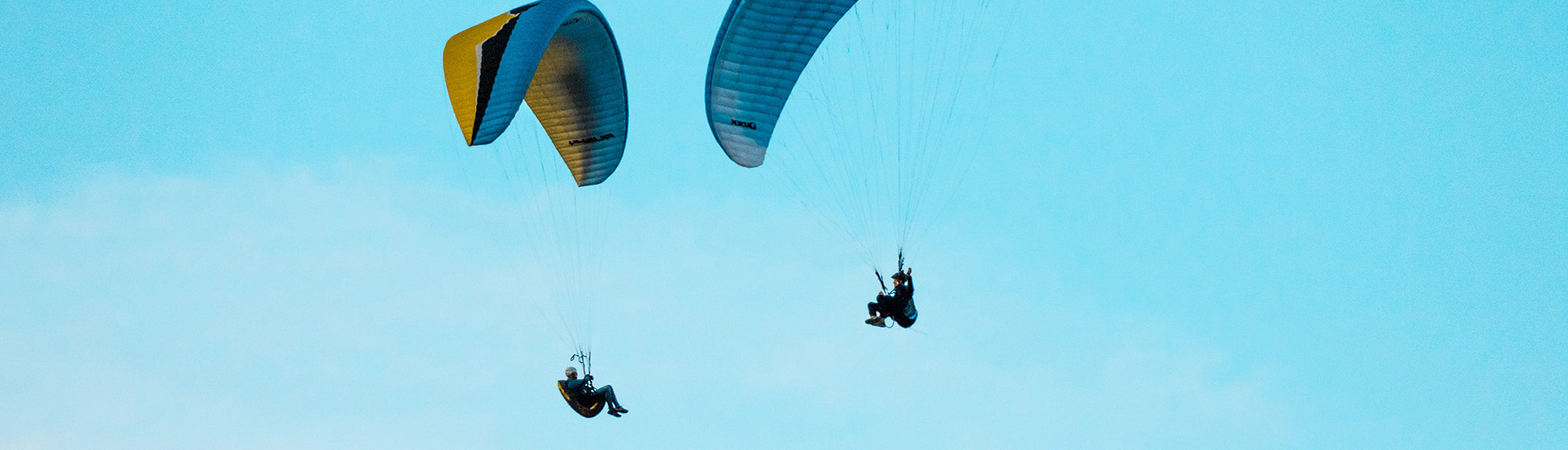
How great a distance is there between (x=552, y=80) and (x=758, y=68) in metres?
3.66

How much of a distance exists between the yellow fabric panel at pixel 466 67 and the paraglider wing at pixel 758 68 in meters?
2.80

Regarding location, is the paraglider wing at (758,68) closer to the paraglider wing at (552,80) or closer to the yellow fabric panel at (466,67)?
the paraglider wing at (552,80)

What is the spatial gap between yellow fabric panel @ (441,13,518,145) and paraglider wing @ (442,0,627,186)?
15 millimetres

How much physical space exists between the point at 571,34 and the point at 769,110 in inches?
123

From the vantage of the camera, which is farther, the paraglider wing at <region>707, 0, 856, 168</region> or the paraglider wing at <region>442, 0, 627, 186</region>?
the paraglider wing at <region>707, 0, 856, 168</region>

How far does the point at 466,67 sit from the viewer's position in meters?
31.0

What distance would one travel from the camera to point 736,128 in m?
31.7

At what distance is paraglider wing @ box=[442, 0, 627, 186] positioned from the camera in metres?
30.2

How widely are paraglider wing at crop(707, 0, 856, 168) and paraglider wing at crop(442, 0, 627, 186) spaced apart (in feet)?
6.96

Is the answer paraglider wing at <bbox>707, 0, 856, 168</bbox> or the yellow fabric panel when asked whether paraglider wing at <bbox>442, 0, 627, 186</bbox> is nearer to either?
the yellow fabric panel

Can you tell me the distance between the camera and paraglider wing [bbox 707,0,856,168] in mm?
31469

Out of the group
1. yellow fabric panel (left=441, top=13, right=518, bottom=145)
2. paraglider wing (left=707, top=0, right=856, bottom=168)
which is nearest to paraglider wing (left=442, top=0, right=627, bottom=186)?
yellow fabric panel (left=441, top=13, right=518, bottom=145)

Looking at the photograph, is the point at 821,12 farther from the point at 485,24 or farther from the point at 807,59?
the point at 485,24

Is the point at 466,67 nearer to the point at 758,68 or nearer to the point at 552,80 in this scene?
the point at 552,80
